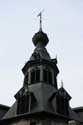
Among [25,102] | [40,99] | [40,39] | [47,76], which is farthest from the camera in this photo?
[40,39]

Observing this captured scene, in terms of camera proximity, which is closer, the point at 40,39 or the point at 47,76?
the point at 47,76

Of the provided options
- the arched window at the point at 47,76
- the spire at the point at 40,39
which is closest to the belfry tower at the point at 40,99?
the arched window at the point at 47,76

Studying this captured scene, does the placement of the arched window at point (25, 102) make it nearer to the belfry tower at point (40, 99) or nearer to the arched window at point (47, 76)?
the belfry tower at point (40, 99)

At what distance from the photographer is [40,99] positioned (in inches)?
1167

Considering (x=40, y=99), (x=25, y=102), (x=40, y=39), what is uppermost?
(x=40, y=39)

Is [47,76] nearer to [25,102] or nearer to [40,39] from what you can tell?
[25,102]

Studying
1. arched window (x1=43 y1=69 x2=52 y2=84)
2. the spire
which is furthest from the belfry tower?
the spire

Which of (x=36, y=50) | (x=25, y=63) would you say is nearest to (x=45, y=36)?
(x=36, y=50)

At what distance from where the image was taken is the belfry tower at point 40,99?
27.7 meters

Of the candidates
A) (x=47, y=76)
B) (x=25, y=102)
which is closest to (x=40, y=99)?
(x=25, y=102)

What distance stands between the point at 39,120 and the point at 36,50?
13618 millimetres

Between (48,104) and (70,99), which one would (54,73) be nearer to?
(70,99)

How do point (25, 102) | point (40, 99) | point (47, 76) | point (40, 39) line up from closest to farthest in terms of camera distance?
point (25, 102), point (40, 99), point (47, 76), point (40, 39)

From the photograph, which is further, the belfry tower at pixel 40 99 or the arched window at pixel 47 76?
the arched window at pixel 47 76
